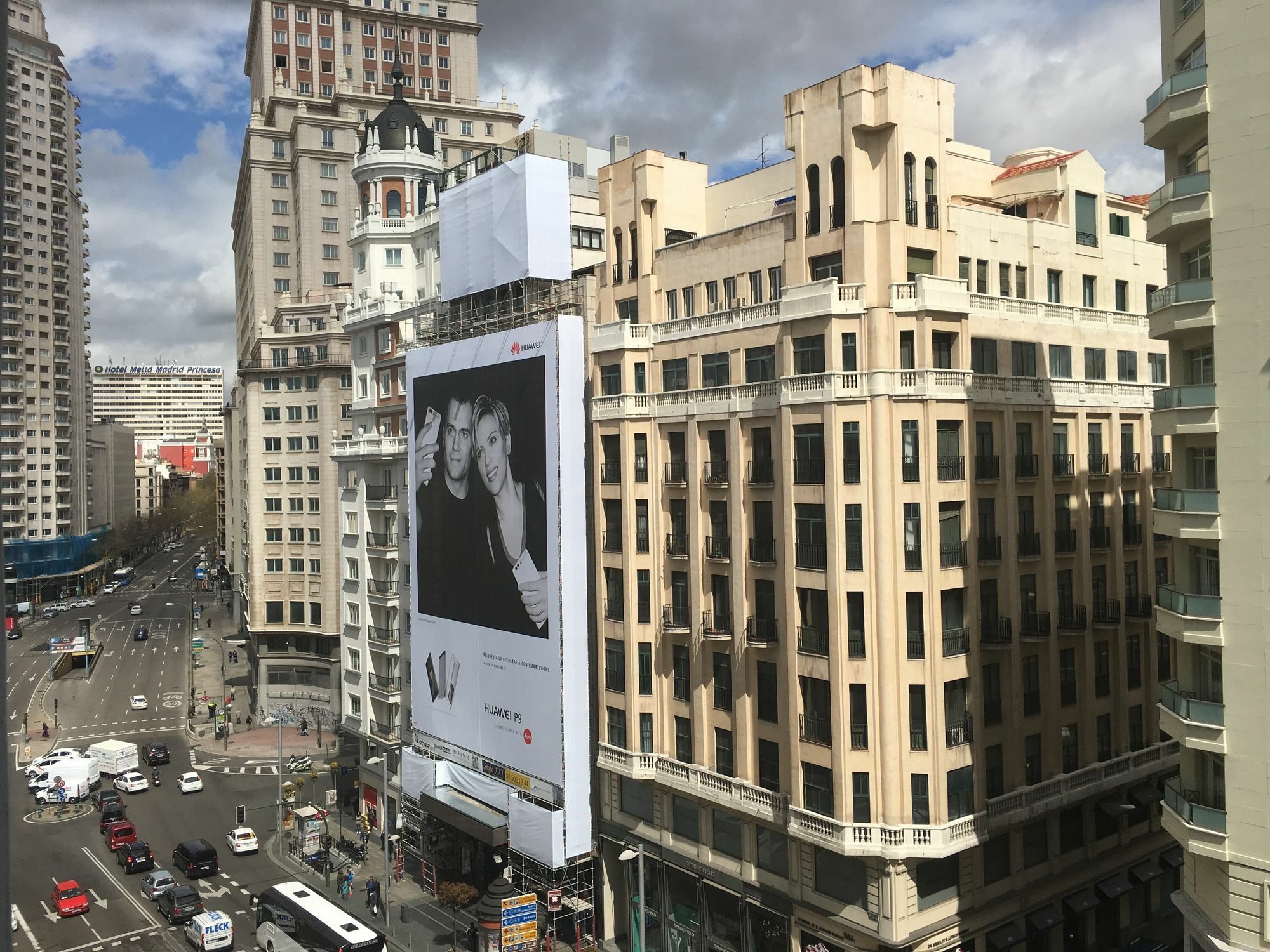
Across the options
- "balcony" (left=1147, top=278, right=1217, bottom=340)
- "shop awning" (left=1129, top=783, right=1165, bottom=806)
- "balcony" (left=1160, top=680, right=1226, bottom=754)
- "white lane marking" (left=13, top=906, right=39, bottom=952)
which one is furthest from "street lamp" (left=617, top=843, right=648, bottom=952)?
"balcony" (left=1147, top=278, right=1217, bottom=340)

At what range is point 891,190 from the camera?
4147 cm

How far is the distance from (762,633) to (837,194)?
725 inches

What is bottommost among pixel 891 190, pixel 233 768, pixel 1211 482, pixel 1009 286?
pixel 233 768

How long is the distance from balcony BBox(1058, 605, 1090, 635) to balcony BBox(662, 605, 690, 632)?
16.7 meters

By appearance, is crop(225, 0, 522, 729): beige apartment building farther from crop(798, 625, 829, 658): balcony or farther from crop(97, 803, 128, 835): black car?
crop(798, 625, 829, 658): balcony

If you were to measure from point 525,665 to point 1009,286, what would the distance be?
2993 centimetres

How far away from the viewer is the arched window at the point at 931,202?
42.5m

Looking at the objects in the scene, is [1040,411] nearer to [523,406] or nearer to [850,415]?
[850,415]

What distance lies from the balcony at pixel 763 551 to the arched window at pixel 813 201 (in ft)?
42.9

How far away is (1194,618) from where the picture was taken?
29.8m

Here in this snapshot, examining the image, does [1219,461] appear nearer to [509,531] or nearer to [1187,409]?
[1187,409]

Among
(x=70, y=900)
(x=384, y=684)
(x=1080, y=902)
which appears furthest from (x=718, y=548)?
(x=70, y=900)

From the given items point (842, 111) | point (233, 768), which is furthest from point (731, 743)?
point (233, 768)

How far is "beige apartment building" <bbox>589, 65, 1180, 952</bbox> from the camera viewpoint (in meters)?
40.8
